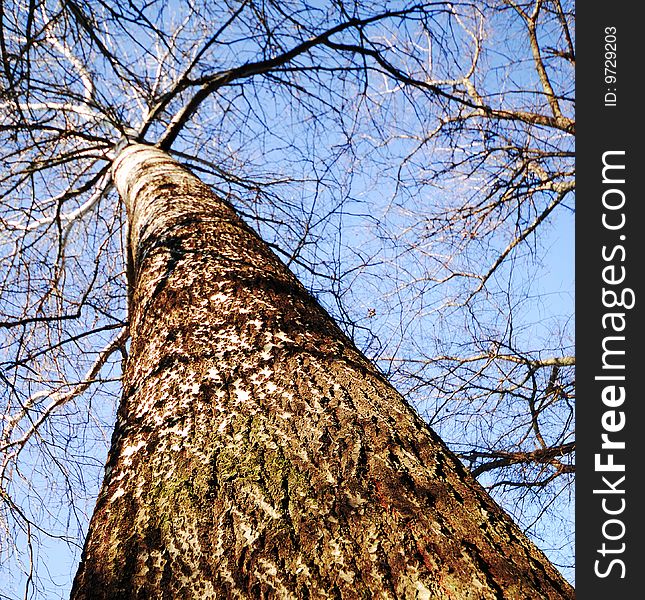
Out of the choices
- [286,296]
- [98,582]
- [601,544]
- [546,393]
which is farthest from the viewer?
[546,393]

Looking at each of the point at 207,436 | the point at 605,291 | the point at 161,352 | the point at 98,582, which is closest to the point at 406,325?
the point at 605,291

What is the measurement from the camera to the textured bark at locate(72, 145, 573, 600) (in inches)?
30.1

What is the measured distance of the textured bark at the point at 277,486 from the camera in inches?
30.1

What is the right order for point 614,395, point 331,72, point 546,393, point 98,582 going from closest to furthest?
point 98,582
point 614,395
point 331,72
point 546,393

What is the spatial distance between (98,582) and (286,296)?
0.93 m

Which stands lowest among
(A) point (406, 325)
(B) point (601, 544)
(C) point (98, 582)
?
(C) point (98, 582)

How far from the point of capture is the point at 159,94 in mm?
Result: 4148

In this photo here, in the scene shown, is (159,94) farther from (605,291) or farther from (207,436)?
(207,436)

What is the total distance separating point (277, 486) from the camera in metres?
0.90

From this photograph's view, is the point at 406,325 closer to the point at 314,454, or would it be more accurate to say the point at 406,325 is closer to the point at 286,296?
the point at 286,296

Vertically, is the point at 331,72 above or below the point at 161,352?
above

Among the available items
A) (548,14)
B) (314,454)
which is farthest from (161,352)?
(548,14)

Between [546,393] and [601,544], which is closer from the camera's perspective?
[601,544]

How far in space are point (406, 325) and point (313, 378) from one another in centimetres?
298
